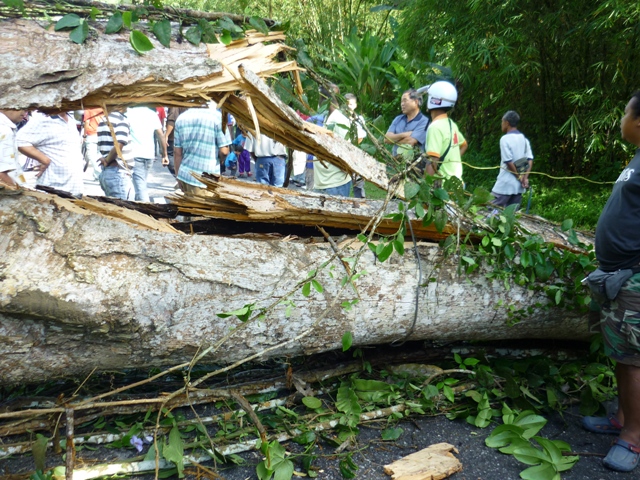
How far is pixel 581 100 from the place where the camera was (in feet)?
25.0

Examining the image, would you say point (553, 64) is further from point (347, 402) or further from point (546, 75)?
point (347, 402)

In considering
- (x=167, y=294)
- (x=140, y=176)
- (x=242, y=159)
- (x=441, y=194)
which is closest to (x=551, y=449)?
(x=441, y=194)

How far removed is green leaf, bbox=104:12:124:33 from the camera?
8.74 ft

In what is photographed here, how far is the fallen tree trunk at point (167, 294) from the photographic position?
2.40m

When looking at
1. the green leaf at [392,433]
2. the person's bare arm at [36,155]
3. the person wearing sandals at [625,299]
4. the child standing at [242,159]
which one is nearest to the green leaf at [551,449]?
the person wearing sandals at [625,299]

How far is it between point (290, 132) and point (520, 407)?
1.89 meters

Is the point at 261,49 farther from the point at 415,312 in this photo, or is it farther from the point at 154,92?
the point at 415,312

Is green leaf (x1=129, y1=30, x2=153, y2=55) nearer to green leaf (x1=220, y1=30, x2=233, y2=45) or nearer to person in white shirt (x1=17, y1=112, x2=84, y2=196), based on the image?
green leaf (x1=220, y1=30, x2=233, y2=45)

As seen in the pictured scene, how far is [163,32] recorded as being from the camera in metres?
2.75

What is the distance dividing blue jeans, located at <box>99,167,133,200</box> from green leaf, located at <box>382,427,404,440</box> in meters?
3.75

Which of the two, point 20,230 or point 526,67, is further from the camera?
point 526,67

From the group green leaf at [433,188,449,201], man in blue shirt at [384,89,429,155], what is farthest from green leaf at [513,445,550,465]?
man in blue shirt at [384,89,429,155]

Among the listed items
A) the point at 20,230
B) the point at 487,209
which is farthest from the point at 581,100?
the point at 20,230

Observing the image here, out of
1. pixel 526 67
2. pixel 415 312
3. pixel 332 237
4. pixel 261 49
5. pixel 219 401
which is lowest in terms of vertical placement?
pixel 219 401
